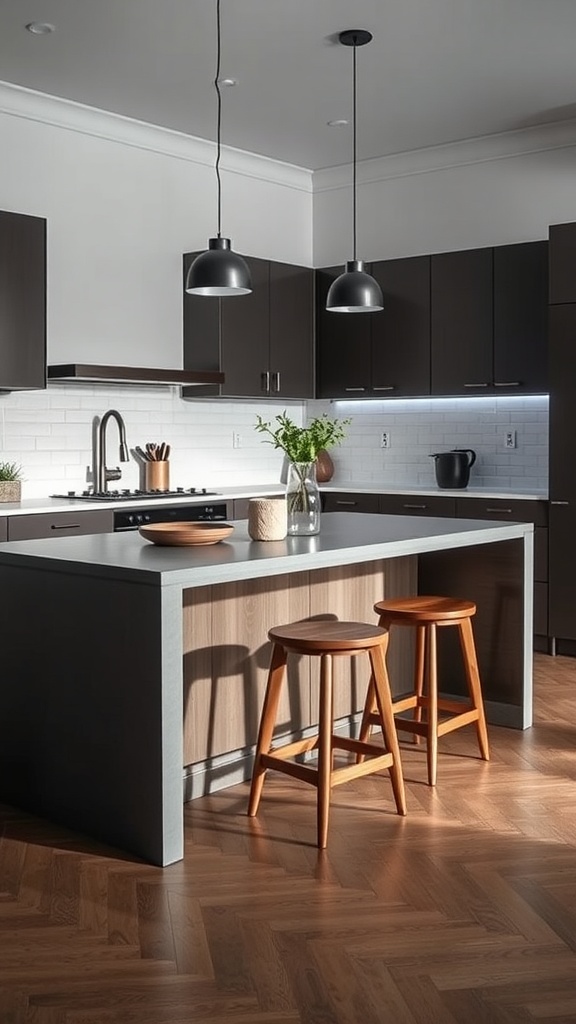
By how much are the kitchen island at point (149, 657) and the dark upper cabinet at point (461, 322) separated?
2316mm

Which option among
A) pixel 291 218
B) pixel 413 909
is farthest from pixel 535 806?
pixel 291 218

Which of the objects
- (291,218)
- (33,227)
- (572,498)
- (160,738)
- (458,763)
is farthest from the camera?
(291,218)

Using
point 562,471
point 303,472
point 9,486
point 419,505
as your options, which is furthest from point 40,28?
point 562,471

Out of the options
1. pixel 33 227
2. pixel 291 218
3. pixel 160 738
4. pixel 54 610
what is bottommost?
pixel 160 738

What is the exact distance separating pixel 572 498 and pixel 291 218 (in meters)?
2.98

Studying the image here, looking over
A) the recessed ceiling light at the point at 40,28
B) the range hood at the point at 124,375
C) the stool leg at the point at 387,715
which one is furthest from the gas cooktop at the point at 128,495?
the stool leg at the point at 387,715

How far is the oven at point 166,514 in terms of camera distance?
579 centimetres

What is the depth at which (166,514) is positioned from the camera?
6.03m

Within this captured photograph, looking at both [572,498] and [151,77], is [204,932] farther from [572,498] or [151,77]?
[151,77]

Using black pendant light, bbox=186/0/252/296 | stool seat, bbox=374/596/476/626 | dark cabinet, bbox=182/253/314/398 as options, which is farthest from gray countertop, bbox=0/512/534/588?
dark cabinet, bbox=182/253/314/398

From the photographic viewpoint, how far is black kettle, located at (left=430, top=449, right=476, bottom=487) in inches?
269

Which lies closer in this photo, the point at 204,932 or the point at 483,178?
the point at 204,932

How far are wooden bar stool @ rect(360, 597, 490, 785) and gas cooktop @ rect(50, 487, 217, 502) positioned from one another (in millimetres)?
2155

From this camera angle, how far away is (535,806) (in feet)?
12.1
